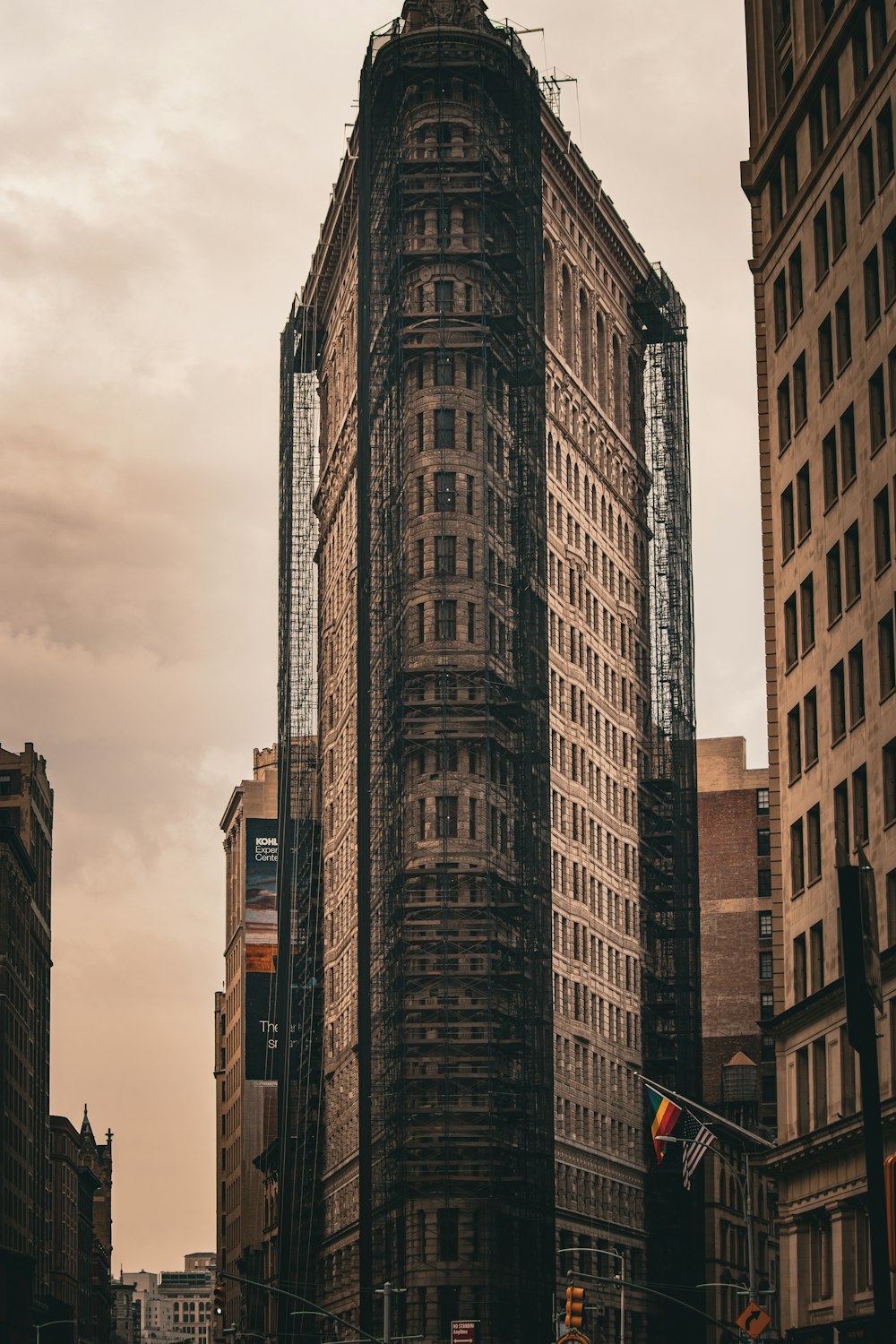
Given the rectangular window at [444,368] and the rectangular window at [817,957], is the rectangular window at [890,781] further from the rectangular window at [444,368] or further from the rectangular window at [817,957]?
the rectangular window at [444,368]

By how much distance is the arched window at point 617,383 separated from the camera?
16488 cm

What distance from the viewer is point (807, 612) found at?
6575cm

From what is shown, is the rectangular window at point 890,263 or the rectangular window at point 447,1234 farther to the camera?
the rectangular window at point 447,1234

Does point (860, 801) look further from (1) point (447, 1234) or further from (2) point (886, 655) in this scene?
(1) point (447, 1234)

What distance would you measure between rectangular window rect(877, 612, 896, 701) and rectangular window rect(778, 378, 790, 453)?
11.5 metres

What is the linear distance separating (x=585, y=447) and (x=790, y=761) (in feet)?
295

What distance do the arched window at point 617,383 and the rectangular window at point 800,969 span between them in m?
102

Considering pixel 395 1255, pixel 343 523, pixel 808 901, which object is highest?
pixel 343 523

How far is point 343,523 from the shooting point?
A: 6073 inches

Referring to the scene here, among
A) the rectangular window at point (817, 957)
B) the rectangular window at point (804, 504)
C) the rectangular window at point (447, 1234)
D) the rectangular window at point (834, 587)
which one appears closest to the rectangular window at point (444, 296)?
the rectangular window at point (447, 1234)

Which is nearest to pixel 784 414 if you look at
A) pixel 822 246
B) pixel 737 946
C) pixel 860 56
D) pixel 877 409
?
pixel 822 246

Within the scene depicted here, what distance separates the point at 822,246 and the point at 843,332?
4207mm

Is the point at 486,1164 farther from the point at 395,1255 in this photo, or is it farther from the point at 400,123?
the point at 400,123

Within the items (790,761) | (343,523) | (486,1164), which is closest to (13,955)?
(343,523)
